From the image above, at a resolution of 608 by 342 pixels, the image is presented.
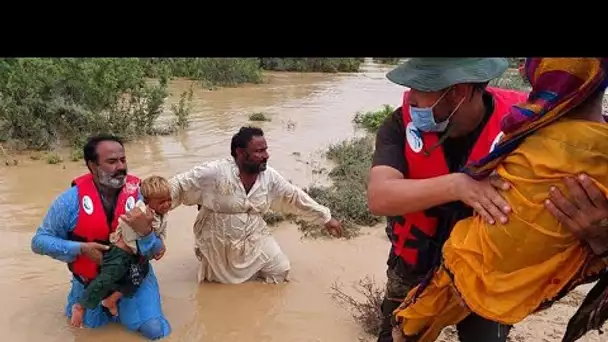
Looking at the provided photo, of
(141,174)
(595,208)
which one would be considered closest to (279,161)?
(141,174)

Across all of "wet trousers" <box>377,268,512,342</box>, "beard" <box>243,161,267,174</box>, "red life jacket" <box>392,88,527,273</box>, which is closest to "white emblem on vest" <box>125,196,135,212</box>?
"beard" <box>243,161,267,174</box>

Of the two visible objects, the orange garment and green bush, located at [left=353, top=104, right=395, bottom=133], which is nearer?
the orange garment

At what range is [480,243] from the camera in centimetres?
182

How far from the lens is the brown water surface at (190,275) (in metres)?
4.15

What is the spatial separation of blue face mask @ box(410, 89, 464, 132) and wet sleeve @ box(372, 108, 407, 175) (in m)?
0.12

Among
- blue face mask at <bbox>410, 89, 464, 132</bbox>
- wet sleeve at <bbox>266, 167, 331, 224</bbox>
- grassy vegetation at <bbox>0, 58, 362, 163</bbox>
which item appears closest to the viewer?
blue face mask at <bbox>410, 89, 464, 132</bbox>

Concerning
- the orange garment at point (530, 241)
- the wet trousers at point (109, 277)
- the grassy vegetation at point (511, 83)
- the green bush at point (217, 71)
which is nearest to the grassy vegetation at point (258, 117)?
the green bush at point (217, 71)

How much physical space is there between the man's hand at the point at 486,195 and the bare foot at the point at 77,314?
9.46 feet

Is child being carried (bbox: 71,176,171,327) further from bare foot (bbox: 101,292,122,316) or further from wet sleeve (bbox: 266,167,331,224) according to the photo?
wet sleeve (bbox: 266,167,331,224)

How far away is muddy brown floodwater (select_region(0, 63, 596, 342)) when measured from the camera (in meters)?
4.12

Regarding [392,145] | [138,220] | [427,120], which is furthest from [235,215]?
[427,120]
